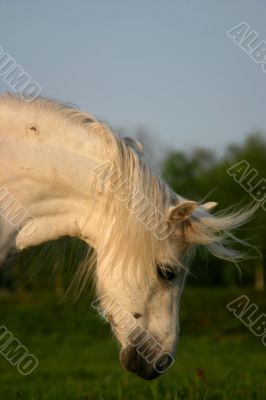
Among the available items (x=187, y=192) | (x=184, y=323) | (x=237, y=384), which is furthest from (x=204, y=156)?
(x=237, y=384)

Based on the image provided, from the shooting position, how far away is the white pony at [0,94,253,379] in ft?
12.7

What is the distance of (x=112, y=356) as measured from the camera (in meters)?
15.3

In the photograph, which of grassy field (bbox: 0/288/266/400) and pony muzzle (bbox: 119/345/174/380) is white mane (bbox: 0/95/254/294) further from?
grassy field (bbox: 0/288/266/400)

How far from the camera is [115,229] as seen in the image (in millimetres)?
3873

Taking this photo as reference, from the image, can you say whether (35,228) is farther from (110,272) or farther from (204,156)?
(204,156)

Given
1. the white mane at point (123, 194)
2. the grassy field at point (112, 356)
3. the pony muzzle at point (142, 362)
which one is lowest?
the grassy field at point (112, 356)

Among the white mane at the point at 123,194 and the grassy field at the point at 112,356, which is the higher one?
the white mane at the point at 123,194

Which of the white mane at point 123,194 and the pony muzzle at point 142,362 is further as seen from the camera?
the pony muzzle at point 142,362

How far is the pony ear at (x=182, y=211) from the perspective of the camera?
3.72 metres

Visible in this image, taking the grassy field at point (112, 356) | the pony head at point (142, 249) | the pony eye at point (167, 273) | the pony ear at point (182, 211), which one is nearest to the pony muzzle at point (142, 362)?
the pony head at point (142, 249)

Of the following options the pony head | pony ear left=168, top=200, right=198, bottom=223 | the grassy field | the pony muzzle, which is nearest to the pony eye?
the pony head

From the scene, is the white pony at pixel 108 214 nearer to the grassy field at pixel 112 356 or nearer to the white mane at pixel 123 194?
the white mane at pixel 123 194

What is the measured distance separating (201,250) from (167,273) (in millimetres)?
531

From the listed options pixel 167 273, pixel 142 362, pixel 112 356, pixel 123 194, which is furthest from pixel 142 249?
pixel 112 356
